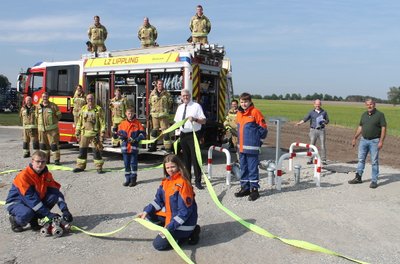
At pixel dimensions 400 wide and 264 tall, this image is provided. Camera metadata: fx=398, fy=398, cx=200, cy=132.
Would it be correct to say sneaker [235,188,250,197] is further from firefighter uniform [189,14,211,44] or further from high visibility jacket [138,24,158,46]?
high visibility jacket [138,24,158,46]

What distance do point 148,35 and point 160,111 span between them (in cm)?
515

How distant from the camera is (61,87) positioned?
1156 cm

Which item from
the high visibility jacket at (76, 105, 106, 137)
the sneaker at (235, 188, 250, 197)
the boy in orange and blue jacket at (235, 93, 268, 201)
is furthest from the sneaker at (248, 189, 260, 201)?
the high visibility jacket at (76, 105, 106, 137)

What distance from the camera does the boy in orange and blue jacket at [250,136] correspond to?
6.59 m

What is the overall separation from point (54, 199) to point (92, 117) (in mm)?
3837

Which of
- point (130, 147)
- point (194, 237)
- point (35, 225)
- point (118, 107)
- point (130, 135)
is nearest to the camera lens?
point (194, 237)

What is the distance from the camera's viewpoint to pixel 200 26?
40.2 ft

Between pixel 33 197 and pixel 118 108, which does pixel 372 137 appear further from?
pixel 33 197

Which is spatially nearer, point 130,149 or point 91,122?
point 130,149

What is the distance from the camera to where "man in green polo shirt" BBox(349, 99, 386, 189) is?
783 centimetres

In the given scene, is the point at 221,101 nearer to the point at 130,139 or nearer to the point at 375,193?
the point at 130,139

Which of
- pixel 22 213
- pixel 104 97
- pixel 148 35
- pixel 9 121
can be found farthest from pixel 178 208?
pixel 9 121

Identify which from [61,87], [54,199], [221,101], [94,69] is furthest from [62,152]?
[54,199]

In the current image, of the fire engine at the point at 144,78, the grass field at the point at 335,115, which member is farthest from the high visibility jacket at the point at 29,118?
the grass field at the point at 335,115
